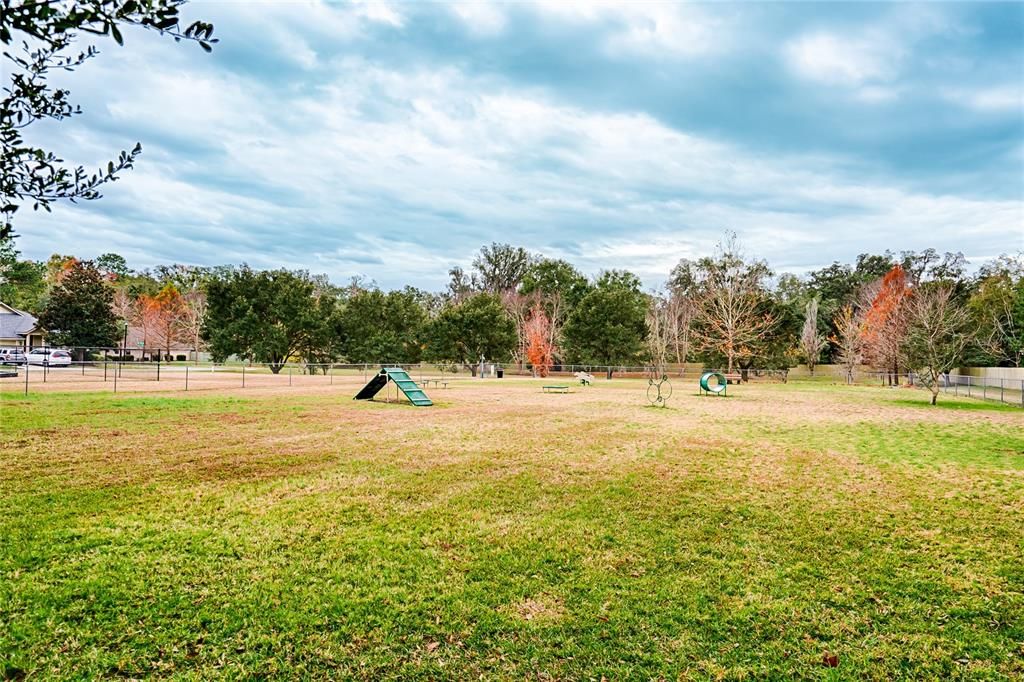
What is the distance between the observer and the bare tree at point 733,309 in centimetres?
4034

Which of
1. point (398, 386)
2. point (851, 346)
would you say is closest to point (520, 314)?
point (851, 346)

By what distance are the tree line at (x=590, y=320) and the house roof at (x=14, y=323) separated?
1.60 meters

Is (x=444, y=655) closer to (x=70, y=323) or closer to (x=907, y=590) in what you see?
(x=907, y=590)

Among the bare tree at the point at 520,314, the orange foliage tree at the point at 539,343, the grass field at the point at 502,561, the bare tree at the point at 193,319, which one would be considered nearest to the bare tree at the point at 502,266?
the bare tree at the point at 520,314

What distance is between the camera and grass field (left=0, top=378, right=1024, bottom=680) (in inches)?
127

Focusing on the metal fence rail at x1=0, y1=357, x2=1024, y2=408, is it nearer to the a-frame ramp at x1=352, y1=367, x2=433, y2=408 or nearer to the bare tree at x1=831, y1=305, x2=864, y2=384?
the bare tree at x1=831, y1=305, x2=864, y2=384

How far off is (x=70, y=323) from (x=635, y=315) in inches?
1864

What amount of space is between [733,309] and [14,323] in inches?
2445

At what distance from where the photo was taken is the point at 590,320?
4519cm

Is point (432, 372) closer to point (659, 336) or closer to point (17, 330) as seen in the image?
point (659, 336)

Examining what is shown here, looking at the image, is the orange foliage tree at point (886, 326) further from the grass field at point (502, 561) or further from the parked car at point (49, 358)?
the parked car at point (49, 358)

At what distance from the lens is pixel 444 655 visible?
322 cm

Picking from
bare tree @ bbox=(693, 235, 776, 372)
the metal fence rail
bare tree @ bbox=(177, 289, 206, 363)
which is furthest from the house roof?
bare tree @ bbox=(693, 235, 776, 372)

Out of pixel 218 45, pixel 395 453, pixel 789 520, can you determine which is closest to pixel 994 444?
pixel 789 520
